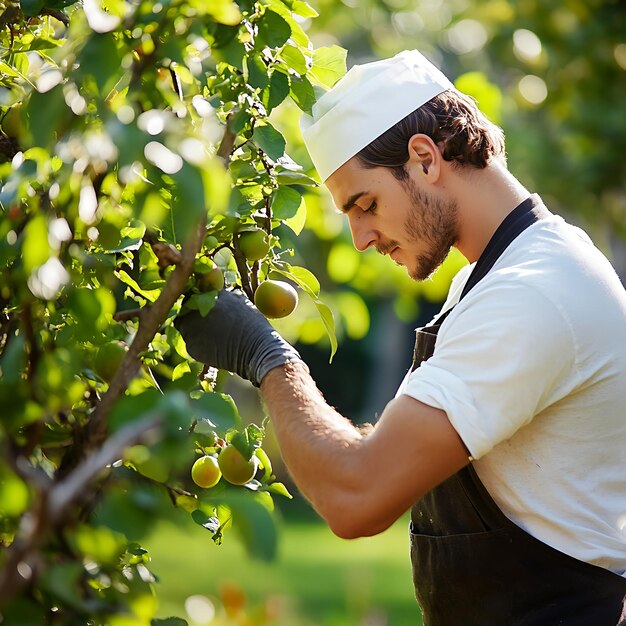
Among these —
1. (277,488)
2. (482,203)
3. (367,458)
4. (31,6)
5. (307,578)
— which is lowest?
(307,578)

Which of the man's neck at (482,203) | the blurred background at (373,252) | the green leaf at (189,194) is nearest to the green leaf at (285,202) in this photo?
the man's neck at (482,203)

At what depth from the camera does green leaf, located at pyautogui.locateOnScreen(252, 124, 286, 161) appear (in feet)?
5.66

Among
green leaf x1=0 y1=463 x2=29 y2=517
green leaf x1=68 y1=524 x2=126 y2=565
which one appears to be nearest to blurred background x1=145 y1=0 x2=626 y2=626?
green leaf x1=68 y1=524 x2=126 y2=565

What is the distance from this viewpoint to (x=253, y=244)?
5.91ft

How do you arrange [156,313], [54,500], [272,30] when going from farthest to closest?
[272,30], [156,313], [54,500]

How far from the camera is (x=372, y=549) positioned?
1120cm

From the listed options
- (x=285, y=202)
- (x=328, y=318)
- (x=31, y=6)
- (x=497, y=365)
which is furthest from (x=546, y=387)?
(x=31, y=6)

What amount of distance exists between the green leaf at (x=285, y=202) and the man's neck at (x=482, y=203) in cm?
46

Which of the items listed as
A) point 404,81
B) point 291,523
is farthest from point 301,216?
point 291,523

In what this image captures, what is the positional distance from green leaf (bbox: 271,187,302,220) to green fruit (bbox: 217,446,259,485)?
1.44ft

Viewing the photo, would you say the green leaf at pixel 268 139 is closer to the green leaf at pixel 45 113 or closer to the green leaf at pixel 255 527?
the green leaf at pixel 45 113

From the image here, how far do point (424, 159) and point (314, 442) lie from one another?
2.37ft

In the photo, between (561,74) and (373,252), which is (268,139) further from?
(561,74)

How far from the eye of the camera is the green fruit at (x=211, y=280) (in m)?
1.77
